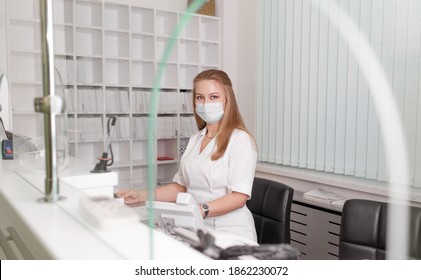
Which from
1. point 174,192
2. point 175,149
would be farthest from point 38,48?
point 175,149

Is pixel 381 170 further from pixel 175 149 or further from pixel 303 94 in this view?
pixel 175 149

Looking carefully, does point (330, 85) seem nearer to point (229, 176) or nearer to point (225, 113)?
point (225, 113)

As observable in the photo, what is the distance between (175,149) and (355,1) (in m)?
1.87

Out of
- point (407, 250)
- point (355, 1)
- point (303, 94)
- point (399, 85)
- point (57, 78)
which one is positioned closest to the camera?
point (57, 78)

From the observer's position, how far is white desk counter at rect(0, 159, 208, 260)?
2.14 ft

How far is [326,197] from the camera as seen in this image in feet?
8.68

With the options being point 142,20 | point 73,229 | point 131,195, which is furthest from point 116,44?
point 73,229

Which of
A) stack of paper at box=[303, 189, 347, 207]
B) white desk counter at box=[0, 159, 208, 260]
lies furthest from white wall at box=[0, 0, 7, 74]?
stack of paper at box=[303, 189, 347, 207]

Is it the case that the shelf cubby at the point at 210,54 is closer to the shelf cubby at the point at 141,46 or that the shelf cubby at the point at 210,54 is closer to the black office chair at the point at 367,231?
the shelf cubby at the point at 141,46

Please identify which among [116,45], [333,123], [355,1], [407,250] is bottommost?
[407,250]

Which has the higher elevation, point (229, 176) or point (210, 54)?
point (210, 54)

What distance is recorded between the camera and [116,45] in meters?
3.34

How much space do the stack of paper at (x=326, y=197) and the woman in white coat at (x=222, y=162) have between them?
0.99 meters

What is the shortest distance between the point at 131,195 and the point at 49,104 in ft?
0.84
